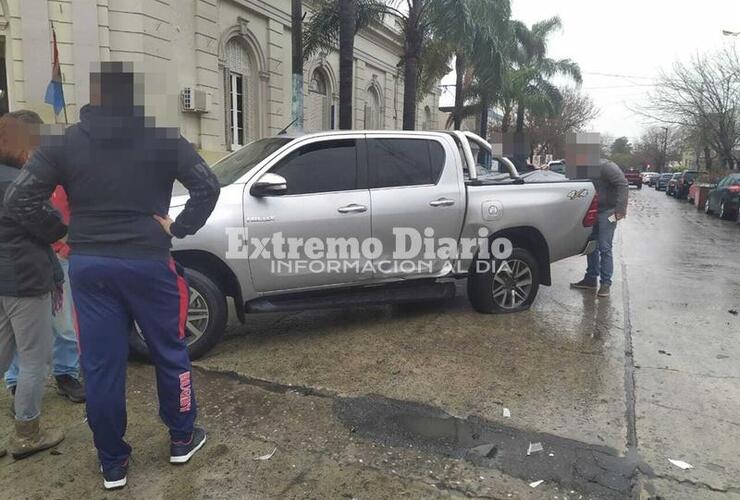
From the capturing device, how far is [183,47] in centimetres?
1234

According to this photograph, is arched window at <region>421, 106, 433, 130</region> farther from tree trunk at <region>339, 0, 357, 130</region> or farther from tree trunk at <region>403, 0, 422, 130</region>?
tree trunk at <region>339, 0, 357, 130</region>

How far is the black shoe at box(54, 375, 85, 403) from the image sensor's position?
12.3 ft

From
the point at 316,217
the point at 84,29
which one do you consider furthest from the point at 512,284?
the point at 84,29

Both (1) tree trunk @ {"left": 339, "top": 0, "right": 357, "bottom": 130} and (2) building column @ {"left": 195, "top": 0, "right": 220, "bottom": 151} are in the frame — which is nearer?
(1) tree trunk @ {"left": 339, "top": 0, "right": 357, "bottom": 130}

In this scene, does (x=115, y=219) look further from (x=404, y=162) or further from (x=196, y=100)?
(x=196, y=100)

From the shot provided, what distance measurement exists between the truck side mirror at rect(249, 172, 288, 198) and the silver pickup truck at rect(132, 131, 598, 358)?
1cm

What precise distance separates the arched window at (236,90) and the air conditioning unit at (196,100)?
5.59 ft

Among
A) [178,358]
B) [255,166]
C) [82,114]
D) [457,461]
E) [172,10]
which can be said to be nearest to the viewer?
[82,114]

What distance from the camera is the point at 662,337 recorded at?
530cm

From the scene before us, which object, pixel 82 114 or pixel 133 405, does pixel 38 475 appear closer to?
pixel 133 405

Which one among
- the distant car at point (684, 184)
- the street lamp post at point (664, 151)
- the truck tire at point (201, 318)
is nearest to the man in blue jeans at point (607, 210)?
the truck tire at point (201, 318)

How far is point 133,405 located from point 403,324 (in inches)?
101

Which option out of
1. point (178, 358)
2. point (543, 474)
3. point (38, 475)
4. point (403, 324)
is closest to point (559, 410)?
point (543, 474)

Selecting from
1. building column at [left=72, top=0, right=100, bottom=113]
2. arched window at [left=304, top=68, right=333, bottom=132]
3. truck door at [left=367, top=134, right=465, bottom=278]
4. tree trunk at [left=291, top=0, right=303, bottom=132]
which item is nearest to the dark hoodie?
truck door at [left=367, top=134, right=465, bottom=278]
